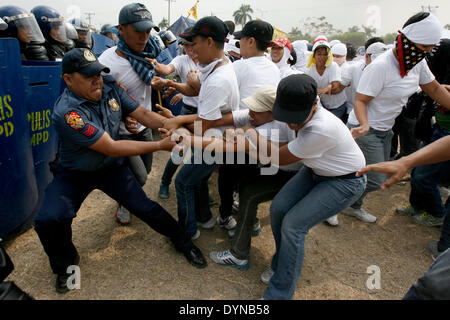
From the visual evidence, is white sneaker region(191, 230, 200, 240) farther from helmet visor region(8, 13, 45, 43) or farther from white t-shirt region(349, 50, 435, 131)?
helmet visor region(8, 13, 45, 43)

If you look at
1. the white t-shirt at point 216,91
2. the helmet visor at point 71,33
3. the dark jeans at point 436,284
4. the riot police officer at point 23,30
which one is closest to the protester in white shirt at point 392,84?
the white t-shirt at point 216,91

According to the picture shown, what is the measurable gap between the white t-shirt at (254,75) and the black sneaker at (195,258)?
5.02 ft

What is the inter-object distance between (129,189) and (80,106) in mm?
767

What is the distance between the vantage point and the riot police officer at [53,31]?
4.06 metres

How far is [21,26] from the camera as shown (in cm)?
318

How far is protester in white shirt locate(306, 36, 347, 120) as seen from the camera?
4504 millimetres

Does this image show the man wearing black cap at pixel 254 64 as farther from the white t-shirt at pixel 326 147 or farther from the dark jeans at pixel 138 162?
the white t-shirt at pixel 326 147

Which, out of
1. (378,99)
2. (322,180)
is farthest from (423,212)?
(322,180)

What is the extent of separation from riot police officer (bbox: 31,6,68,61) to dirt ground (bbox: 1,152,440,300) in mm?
2294

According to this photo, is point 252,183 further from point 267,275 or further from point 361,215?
point 361,215

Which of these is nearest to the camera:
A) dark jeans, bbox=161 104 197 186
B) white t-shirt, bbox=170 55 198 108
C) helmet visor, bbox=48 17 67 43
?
dark jeans, bbox=161 104 197 186

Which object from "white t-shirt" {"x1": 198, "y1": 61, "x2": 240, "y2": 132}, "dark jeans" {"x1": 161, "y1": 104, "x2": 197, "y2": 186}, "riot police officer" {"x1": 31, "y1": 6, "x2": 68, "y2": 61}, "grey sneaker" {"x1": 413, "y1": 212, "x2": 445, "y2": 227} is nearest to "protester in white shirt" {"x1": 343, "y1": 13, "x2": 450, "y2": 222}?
"grey sneaker" {"x1": 413, "y1": 212, "x2": 445, "y2": 227}

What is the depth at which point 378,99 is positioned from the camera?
299 cm

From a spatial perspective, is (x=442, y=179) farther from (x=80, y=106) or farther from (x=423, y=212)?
(x=80, y=106)
